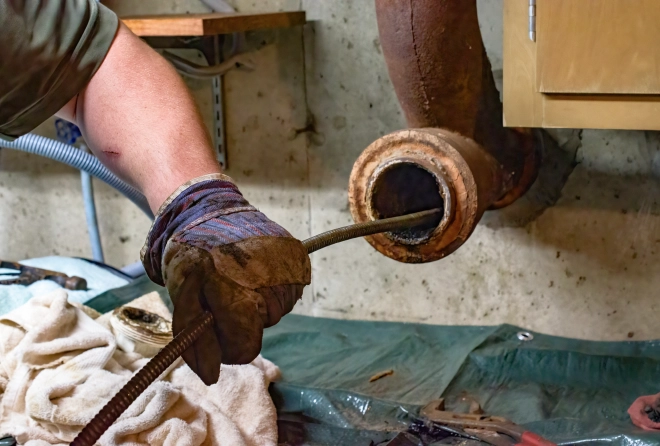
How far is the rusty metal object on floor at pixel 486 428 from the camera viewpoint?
3.69ft

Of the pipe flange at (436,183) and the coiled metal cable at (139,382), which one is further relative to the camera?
the pipe flange at (436,183)

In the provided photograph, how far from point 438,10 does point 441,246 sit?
1.27 feet

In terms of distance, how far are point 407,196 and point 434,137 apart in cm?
16

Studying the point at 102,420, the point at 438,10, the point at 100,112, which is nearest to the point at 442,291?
the point at 438,10

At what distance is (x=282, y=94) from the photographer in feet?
5.73

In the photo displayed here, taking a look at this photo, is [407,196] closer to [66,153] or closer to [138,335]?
[138,335]

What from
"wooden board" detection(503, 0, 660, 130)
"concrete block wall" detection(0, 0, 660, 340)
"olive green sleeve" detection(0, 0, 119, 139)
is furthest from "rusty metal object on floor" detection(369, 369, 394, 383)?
"olive green sleeve" detection(0, 0, 119, 139)

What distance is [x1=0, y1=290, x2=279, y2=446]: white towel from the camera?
113 cm

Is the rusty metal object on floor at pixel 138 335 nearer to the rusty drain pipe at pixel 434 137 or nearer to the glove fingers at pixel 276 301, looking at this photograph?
the rusty drain pipe at pixel 434 137

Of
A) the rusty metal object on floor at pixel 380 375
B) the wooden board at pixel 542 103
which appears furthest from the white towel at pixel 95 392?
the wooden board at pixel 542 103

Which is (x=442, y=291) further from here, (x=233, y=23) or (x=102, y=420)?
(x=102, y=420)

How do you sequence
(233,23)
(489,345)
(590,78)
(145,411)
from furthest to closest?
(489,345) → (233,23) → (145,411) → (590,78)

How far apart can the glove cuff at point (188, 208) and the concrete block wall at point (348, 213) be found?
0.91 metres

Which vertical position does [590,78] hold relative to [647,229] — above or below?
above
